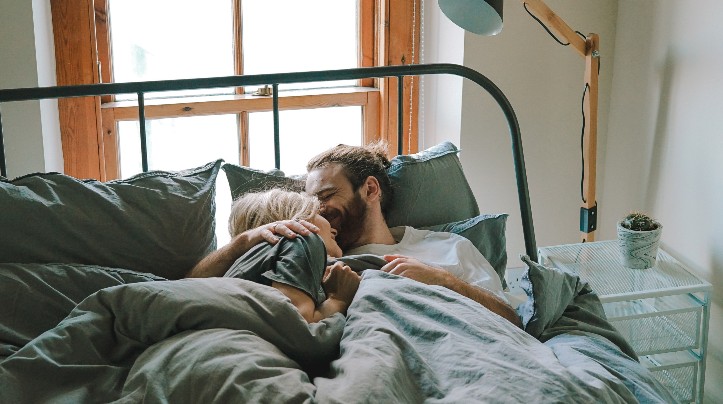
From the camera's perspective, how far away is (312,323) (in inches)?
55.6

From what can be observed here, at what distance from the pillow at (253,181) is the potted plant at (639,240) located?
966mm

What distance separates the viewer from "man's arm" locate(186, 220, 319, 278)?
5.20 feet

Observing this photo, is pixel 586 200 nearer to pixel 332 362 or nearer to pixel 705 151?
pixel 705 151

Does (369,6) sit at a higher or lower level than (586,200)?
higher

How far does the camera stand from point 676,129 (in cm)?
252

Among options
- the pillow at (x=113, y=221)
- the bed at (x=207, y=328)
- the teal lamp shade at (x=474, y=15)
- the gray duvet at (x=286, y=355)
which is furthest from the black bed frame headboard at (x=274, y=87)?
the gray duvet at (x=286, y=355)

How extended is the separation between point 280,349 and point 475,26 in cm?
110

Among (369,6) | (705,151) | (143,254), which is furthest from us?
(369,6)

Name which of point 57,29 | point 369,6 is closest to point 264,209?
point 57,29

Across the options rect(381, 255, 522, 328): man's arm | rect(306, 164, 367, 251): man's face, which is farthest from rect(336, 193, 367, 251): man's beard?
rect(381, 255, 522, 328): man's arm

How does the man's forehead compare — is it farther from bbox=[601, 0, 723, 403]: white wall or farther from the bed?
bbox=[601, 0, 723, 403]: white wall

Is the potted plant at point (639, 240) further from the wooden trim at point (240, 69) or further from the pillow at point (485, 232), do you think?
the wooden trim at point (240, 69)

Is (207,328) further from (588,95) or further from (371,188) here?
(588,95)

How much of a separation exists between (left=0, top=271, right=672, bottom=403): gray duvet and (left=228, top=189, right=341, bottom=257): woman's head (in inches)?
12.0
